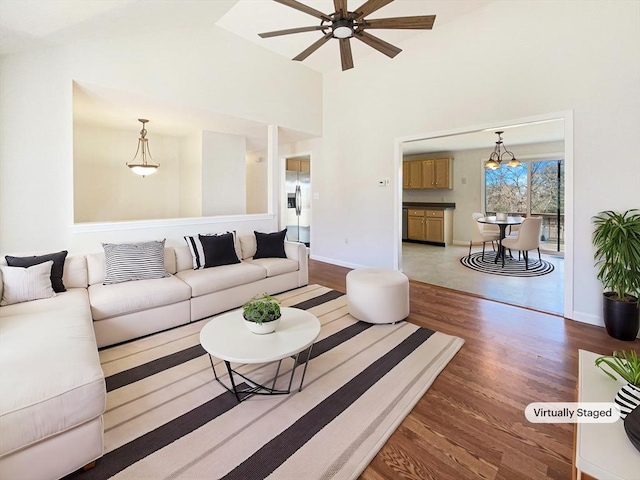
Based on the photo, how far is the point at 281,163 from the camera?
6.97 m

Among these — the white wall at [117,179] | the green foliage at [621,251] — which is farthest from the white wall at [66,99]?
the green foliage at [621,251]

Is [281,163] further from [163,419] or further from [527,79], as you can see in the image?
[163,419]

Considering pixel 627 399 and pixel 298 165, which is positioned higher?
pixel 298 165

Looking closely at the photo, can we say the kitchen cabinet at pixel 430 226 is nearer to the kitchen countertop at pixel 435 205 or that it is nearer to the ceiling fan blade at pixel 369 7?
the kitchen countertop at pixel 435 205

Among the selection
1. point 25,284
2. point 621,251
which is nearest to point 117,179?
point 25,284

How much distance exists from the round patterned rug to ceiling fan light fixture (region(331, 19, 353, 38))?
4.45 meters

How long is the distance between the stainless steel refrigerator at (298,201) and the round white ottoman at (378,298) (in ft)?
13.7

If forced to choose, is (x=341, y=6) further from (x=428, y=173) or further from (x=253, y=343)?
(x=428, y=173)

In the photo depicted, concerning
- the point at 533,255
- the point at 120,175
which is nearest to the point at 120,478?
the point at 120,175

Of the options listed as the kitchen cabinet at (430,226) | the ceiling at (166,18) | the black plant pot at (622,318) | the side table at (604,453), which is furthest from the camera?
the kitchen cabinet at (430,226)

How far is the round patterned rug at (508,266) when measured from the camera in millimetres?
5277

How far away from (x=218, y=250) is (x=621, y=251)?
4.02 meters

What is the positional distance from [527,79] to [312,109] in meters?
3.34

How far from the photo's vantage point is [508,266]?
5.74 metres
